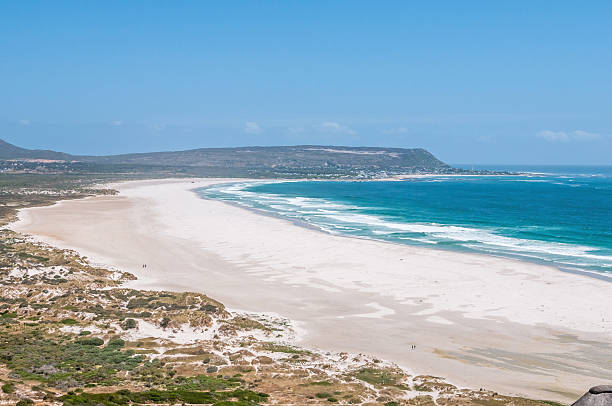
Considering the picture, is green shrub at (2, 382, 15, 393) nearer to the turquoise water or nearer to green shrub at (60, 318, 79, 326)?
green shrub at (60, 318, 79, 326)

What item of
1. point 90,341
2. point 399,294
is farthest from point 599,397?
point 399,294

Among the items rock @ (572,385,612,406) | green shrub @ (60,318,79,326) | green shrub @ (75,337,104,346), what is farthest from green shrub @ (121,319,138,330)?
rock @ (572,385,612,406)

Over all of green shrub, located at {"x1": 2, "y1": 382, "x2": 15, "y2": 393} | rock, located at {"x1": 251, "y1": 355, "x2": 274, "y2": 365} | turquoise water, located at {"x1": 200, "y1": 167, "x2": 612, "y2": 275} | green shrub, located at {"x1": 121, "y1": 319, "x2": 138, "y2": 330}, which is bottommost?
rock, located at {"x1": 251, "y1": 355, "x2": 274, "y2": 365}

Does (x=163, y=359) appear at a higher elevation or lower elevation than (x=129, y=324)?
lower

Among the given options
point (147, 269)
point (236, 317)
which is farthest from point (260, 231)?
point (236, 317)

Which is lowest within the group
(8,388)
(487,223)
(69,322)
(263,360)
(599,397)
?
(263,360)

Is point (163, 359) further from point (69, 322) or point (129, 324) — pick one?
point (69, 322)

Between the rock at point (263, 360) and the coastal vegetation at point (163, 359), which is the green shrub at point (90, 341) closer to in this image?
the coastal vegetation at point (163, 359)

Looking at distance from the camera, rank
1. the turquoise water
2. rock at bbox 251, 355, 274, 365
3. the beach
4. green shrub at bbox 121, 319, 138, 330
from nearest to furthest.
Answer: rock at bbox 251, 355, 274, 365
the beach
green shrub at bbox 121, 319, 138, 330
the turquoise water

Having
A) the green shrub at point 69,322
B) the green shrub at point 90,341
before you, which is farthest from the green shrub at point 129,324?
the green shrub at point 69,322
